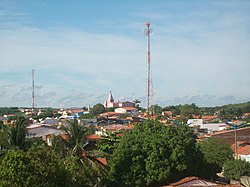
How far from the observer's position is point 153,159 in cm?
2353

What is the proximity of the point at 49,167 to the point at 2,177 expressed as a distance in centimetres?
198

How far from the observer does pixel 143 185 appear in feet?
77.1

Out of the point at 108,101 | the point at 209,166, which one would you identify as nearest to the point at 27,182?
the point at 209,166

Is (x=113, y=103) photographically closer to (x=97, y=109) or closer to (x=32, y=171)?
(x=97, y=109)

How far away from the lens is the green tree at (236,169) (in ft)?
97.1

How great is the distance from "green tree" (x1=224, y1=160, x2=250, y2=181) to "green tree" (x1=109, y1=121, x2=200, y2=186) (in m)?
5.95

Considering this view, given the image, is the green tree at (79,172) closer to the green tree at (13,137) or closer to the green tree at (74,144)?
the green tree at (74,144)

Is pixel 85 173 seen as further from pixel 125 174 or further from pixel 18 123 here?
pixel 18 123

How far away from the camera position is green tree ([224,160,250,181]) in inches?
1166

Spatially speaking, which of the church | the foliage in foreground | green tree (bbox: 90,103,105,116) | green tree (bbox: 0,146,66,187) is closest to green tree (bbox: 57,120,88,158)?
the foliage in foreground

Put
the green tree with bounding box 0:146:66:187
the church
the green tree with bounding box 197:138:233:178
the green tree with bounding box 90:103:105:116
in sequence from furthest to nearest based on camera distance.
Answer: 1. the church
2. the green tree with bounding box 90:103:105:116
3. the green tree with bounding box 197:138:233:178
4. the green tree with bounding box 0:146:66:187

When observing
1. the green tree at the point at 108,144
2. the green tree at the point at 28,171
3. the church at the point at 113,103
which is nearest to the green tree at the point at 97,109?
the church at the point at 113,103

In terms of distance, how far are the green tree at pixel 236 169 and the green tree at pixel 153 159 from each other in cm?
595

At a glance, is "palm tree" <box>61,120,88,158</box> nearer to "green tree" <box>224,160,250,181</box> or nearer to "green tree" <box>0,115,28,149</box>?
"green tree" <box>0,115,28,149</box>
